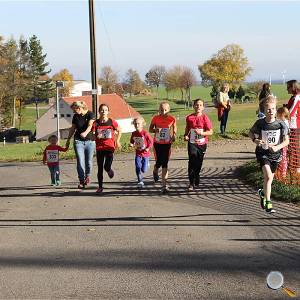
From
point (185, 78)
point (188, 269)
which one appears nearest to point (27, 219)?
point (188, 269)

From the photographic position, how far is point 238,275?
5.18 m

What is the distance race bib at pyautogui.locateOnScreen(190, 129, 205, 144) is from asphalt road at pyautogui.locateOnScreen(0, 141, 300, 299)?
957mm

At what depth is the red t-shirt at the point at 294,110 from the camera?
420 inches

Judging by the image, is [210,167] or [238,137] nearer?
[210,167]

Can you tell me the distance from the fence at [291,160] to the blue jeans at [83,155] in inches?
151

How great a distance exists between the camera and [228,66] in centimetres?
9219

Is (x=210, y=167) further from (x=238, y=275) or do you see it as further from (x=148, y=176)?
(x=238, y=275)

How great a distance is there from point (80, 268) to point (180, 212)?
3.19 metres

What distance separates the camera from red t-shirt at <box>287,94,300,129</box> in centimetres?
1067

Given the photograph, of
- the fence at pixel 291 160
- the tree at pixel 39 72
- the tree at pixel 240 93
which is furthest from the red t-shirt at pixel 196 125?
the tree at pixel 39 72

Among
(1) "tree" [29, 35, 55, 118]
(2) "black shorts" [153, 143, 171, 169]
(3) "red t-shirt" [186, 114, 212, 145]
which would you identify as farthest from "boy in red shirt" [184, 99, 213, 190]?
(1) "tree" [29, 35, 55, 118]

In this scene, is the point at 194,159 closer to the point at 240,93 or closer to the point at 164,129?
the point at 164,129

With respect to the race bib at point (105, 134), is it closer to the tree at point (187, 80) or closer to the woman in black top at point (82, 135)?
the woman in black top at point (82, 135)

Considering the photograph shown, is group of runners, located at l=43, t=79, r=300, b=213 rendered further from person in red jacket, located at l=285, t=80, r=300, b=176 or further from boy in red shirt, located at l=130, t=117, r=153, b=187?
person in red jacket, located at l=285, t=80, r=300, b=176
